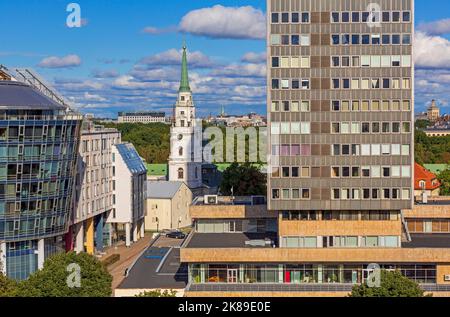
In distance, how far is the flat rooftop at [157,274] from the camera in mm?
49250

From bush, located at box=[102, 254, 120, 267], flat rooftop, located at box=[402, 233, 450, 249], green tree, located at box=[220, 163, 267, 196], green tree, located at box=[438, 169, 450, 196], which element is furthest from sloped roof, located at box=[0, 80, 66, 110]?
green tree, located at box=[438, 169, 450, 196]

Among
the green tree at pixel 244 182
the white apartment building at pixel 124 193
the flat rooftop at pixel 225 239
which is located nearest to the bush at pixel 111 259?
the white apartment building at pixel 124 193

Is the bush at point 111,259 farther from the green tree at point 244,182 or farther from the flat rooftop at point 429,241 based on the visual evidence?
the flat rooftop at point 429,241

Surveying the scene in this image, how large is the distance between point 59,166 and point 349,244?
2734cm

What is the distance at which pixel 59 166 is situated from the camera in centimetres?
6425

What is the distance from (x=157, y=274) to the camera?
5397cm

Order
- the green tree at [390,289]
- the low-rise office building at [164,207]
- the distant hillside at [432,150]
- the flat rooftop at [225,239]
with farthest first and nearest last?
the distant hillside at [432,150] → the low-rise office building at [164,207] → the flat rooftop at [225,239] → the green tree at [390,289]

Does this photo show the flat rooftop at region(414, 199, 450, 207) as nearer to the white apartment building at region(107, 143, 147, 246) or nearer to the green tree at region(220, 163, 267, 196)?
the green tree at region(220, 163, 267, 196)

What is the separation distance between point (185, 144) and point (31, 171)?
2146 inches

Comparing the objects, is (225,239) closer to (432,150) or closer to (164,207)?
(164,207)

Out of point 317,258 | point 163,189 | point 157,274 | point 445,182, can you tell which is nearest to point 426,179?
point 445,182

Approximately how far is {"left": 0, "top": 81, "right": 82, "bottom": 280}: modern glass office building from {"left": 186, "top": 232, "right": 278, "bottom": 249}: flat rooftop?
14569 millimetres

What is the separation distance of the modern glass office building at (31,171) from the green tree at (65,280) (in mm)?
16790

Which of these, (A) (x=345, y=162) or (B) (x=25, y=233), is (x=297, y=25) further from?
(B) (x=25, y=233)
